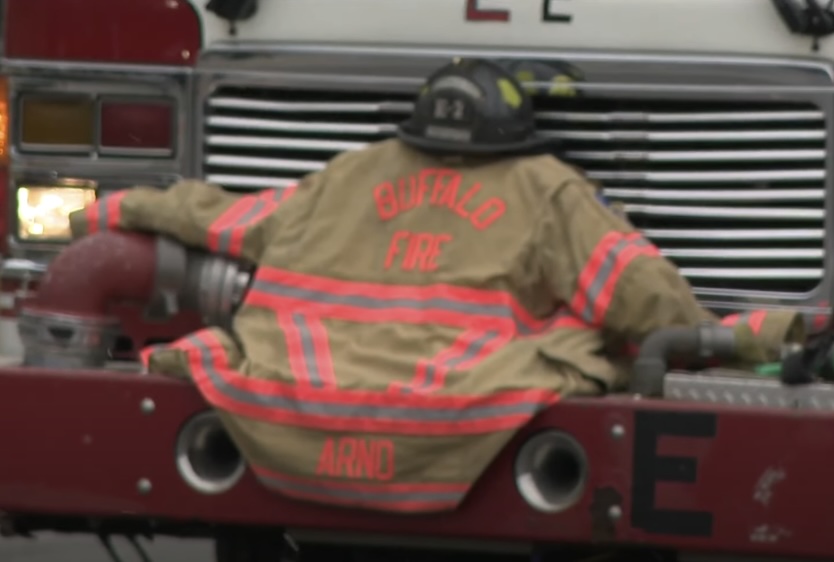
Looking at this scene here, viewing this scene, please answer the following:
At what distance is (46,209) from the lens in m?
5.62

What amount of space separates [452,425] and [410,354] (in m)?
0.25

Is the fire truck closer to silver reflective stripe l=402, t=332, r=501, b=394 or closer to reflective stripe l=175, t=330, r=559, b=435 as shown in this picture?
reflective stripe l=175, t=330, r=559, b=435

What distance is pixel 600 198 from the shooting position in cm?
493

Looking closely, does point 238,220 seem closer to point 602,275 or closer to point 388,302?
point 388,302

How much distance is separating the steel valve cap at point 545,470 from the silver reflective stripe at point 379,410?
0.08 m

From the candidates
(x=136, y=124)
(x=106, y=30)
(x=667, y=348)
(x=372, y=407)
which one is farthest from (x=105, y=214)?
(x=667, y=348)

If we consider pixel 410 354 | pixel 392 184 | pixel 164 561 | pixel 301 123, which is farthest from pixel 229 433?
pixel 164 561

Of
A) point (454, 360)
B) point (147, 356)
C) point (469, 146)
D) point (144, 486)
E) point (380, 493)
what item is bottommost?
point (144, 486)

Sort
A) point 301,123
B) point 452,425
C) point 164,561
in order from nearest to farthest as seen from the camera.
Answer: point 452,425, point 301,123, point 164,561

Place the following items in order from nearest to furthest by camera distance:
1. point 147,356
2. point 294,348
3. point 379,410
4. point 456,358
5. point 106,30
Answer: point 379,410
point 456,358
point 294,348
point 147,356
point 106,30

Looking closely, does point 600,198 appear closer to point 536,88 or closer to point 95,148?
point 536,88

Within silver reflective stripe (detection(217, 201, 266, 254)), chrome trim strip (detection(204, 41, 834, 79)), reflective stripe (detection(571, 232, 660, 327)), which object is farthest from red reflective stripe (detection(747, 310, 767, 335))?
silver reflective stripe (detection(217, 201, 266, 254))

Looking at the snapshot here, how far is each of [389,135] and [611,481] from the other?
4.02ft

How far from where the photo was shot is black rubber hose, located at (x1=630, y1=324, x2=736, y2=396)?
4574mm
